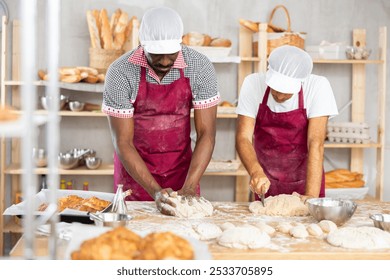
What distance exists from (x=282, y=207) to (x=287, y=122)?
0.79m

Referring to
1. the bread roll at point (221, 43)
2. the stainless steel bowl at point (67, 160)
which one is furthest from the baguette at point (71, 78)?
the bread roll at point (221, 43)

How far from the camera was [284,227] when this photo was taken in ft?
8.68

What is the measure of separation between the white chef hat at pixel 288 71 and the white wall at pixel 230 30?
226 cm

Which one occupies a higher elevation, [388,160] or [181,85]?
[181,85]

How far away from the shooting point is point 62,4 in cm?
548

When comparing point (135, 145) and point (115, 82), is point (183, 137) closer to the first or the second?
point (135, 145)

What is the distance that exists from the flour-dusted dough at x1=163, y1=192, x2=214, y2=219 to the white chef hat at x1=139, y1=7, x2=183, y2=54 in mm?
747

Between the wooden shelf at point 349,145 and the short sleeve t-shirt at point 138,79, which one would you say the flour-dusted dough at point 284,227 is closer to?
the short sleeve t-shirt at point 138,79

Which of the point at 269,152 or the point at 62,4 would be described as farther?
the point at 62,4

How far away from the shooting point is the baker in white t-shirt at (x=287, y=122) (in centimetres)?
340

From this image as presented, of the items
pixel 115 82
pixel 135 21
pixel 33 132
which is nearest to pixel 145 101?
pixel 115 82

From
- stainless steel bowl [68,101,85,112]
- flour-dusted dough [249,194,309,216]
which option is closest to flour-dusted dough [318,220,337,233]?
flour-dusted dough [249,194,309,216]
